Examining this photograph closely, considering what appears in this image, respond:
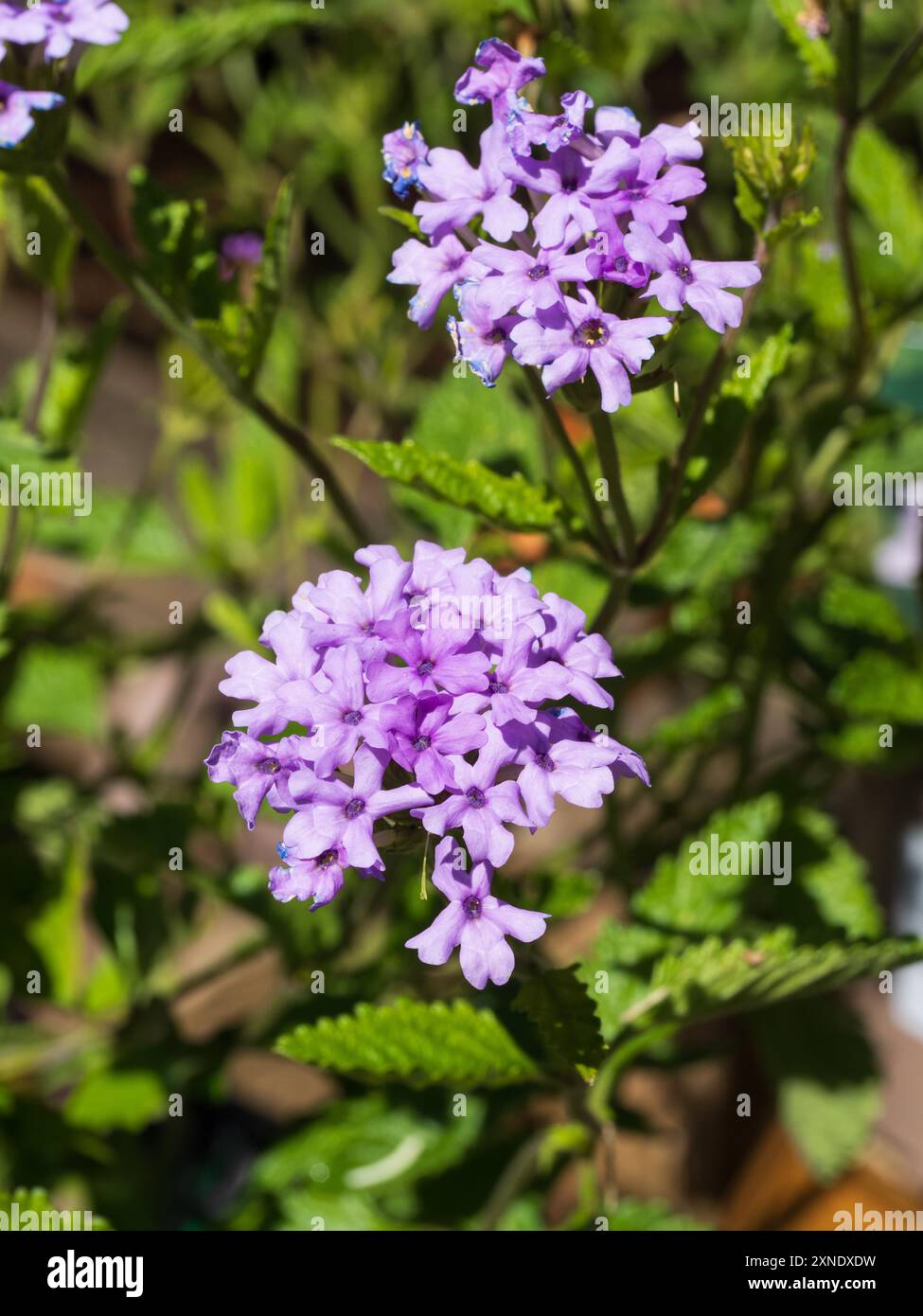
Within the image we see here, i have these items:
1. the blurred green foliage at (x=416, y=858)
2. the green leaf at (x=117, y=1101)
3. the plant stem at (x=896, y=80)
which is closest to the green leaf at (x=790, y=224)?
the blurred green foliage at (x=416, y=858)

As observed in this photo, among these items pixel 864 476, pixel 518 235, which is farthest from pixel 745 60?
pixel 518 235

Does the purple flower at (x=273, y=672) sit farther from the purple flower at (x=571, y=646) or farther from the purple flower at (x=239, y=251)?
the purple flower at (x=239, y=251)

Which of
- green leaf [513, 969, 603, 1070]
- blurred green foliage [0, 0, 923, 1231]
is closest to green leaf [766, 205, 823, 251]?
blurred green foliage [0, 0, 923, 1231]

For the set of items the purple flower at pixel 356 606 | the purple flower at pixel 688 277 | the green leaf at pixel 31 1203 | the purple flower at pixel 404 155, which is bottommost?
the green leaf at pixel 31 1203

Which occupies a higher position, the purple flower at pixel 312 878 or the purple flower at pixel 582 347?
the purple flower at pixel 582 347

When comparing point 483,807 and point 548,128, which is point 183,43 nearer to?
point 548,128

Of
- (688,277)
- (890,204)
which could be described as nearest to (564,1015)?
(688,277)
